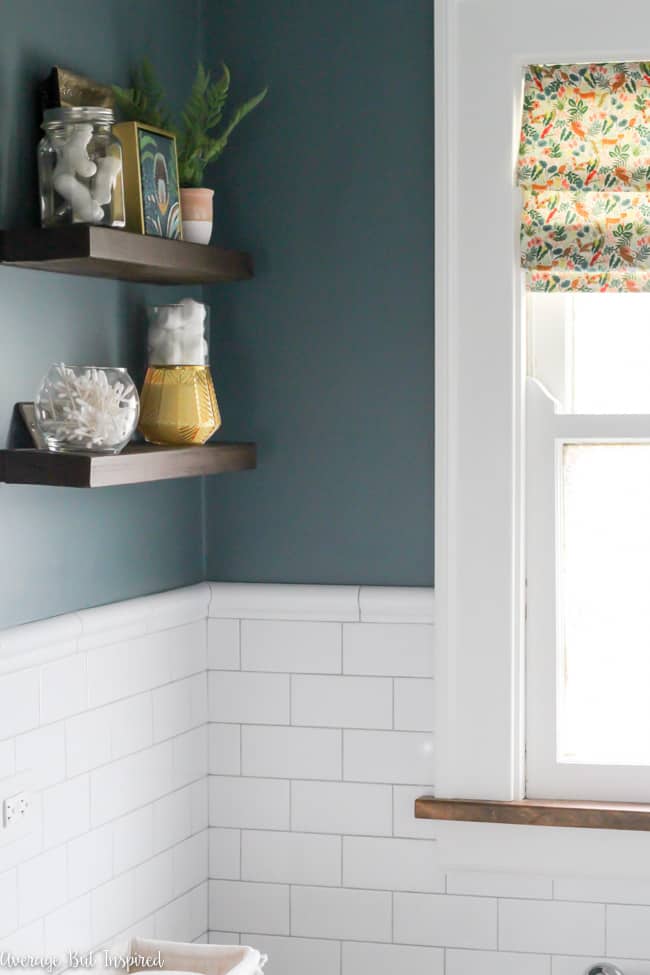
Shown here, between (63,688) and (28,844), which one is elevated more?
(63,688)

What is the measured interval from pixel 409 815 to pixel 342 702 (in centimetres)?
24

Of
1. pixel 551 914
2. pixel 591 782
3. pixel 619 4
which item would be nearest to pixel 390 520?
pixel 591 782

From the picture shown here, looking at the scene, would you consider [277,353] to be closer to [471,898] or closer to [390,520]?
[390,520]

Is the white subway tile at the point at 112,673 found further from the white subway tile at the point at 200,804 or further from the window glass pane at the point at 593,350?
the window glass pane at the point at 593,350

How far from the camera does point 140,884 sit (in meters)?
2.13

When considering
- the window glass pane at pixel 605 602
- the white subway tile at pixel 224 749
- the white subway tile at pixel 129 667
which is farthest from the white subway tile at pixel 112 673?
the window glass pane at pixel 605 602

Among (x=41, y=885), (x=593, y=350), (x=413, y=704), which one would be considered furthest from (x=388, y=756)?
(x=593, y=350)

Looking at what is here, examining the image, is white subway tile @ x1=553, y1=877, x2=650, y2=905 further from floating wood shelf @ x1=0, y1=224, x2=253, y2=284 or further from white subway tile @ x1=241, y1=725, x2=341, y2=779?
floating wood shelf @ x1=0, y1=224, x2=253, y2=284

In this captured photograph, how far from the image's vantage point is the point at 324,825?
2338 millimetres

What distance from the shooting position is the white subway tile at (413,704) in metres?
2.29

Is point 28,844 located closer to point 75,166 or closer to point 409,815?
point 409,815

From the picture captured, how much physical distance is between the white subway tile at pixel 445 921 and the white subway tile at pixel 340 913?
0.03 metres

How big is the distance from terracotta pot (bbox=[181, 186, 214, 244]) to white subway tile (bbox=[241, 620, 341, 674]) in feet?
2.40

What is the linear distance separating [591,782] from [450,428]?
692 mm
